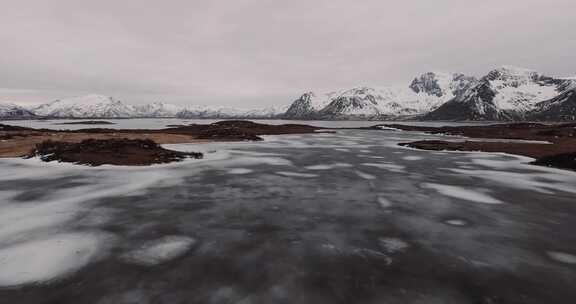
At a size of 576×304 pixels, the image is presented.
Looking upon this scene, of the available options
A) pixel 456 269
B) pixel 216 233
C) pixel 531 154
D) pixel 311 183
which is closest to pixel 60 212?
pixel 216 233

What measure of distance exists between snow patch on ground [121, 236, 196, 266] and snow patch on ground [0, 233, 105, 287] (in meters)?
1.07

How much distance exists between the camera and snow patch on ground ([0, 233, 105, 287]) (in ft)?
25.2

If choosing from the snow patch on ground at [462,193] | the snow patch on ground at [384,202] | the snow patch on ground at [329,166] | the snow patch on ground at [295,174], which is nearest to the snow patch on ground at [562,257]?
the snow patch on ground at [384,202]

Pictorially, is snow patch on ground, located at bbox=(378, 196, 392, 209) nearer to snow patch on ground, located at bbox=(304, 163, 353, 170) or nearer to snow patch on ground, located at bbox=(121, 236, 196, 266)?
snow patch on ground, located at bbox=(121, 236, 196, 266)

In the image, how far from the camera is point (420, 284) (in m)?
7.45

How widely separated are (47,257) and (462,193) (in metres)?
→ 16.8

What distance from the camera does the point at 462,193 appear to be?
1667cm

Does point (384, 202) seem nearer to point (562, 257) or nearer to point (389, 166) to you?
point (562, 257)

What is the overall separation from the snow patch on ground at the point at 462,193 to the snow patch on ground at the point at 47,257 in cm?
1491

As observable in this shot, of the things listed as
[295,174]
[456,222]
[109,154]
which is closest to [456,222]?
[456,222]

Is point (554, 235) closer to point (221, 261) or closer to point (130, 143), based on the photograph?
point (221, 261)

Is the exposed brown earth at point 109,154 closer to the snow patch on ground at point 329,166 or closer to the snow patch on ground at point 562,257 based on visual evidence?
the snow patch on ground at point 329,166

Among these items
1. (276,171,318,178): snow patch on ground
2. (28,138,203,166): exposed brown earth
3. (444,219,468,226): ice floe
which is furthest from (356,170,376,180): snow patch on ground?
(28,138,203,166): exposed brown earth

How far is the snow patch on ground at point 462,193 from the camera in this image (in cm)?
1528
